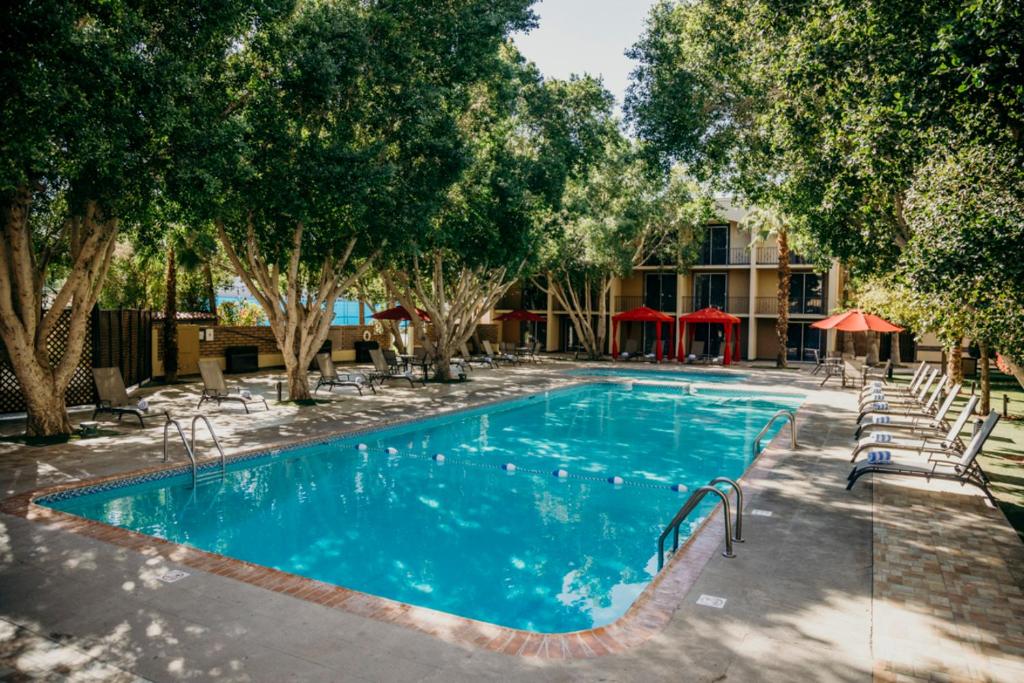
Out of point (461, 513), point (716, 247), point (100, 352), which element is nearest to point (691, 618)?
point (461, 513)

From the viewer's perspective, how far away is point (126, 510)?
805cm

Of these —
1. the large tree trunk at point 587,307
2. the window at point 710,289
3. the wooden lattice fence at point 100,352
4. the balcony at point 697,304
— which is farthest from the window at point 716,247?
the wooden lattice fence at point 100,352

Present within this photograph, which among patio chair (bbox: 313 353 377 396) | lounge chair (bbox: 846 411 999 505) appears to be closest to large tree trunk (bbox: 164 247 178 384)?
patio chair (bbox: 313 353 377 396)

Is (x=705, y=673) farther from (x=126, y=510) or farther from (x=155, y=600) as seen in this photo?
(x=126, y=510)

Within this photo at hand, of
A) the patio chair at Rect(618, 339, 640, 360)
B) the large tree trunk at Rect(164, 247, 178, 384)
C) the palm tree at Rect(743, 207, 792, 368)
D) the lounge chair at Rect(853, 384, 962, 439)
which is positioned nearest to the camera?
the lounge chair at Rect(853, 384, 962, 439)

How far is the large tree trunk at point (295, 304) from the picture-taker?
48.0 ft

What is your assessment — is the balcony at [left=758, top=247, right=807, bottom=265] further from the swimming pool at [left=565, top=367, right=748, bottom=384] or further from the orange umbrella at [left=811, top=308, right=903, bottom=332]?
the orange umbrella at [left=811, top=308, right=903, bottom=332]

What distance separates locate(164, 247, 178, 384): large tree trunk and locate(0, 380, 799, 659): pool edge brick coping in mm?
11654

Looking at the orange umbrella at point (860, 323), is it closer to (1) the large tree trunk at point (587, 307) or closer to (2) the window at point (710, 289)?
(1) the large tree trunk at point (587, 307)

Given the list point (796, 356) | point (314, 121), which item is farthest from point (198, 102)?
point (796, 356)

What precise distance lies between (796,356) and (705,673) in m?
30.2

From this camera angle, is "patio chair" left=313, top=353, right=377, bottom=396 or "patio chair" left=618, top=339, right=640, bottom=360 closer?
"patio chair" left=313, top=353, right=377, bottom=396

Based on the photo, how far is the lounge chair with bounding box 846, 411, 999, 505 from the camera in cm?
726

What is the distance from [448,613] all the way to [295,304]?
36.1 feet
